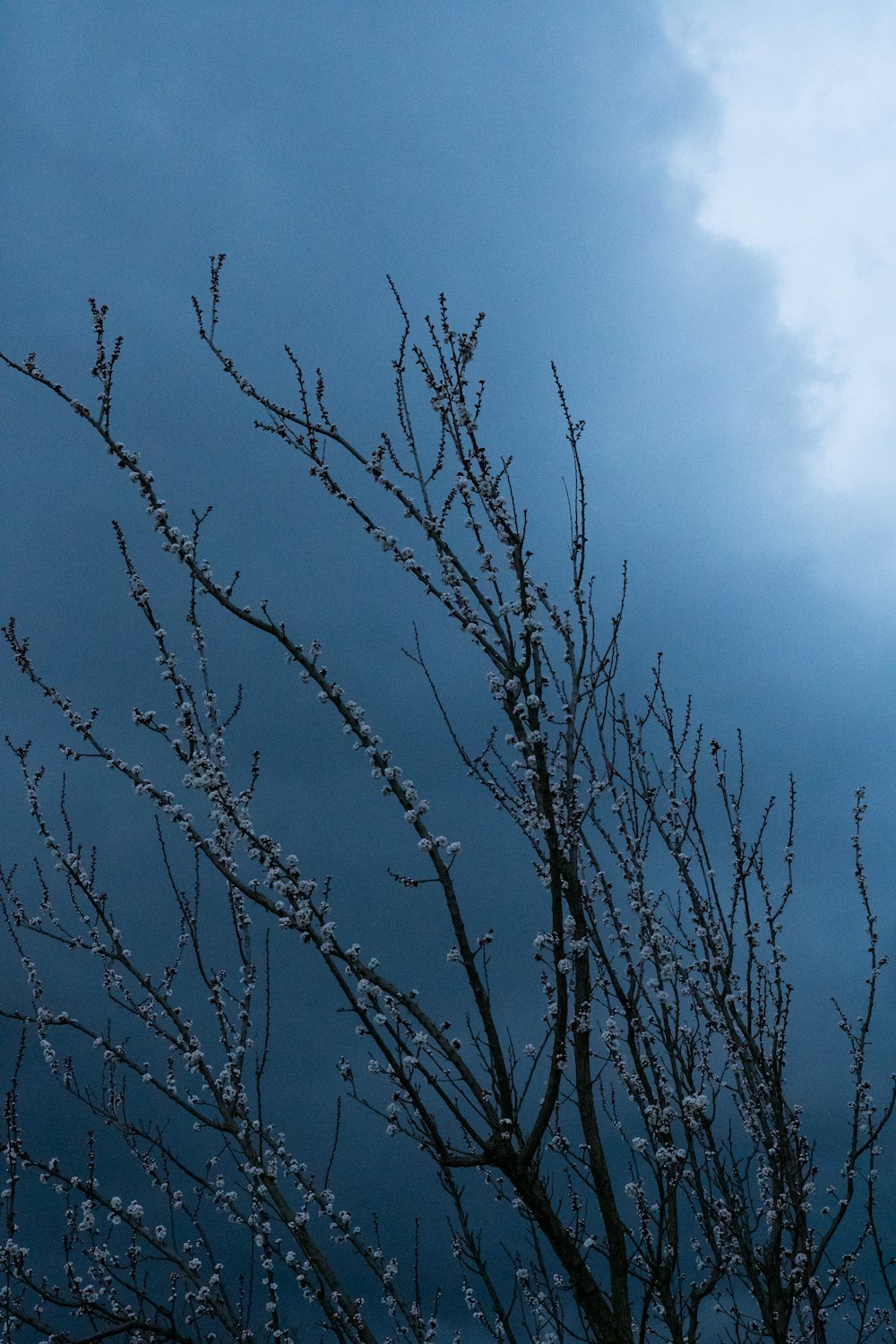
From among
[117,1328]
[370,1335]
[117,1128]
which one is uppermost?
[117,1128]

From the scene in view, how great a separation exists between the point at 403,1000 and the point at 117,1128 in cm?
376

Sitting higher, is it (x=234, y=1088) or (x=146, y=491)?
(x=146, y=491)

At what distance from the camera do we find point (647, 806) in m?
6.18

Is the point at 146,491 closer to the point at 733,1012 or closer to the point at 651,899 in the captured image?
the point at 651,899

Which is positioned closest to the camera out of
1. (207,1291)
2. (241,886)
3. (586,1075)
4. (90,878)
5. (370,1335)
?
(241,886)

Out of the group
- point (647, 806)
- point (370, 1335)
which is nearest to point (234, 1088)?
point (370, 1335)

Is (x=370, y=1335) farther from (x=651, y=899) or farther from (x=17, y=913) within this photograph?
(x=17, y=913)

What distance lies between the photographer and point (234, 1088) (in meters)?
5.95

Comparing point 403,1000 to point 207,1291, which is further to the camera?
point 207,1291

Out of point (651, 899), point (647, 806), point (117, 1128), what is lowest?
point (117, 1128)

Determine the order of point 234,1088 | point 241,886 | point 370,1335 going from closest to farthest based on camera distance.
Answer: point 241,886 → point 370,1335 → point 234,1088

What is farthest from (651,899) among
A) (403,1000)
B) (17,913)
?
(17,913)

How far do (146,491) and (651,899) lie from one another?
12.8ft

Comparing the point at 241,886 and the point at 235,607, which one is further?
the point at 235,607
